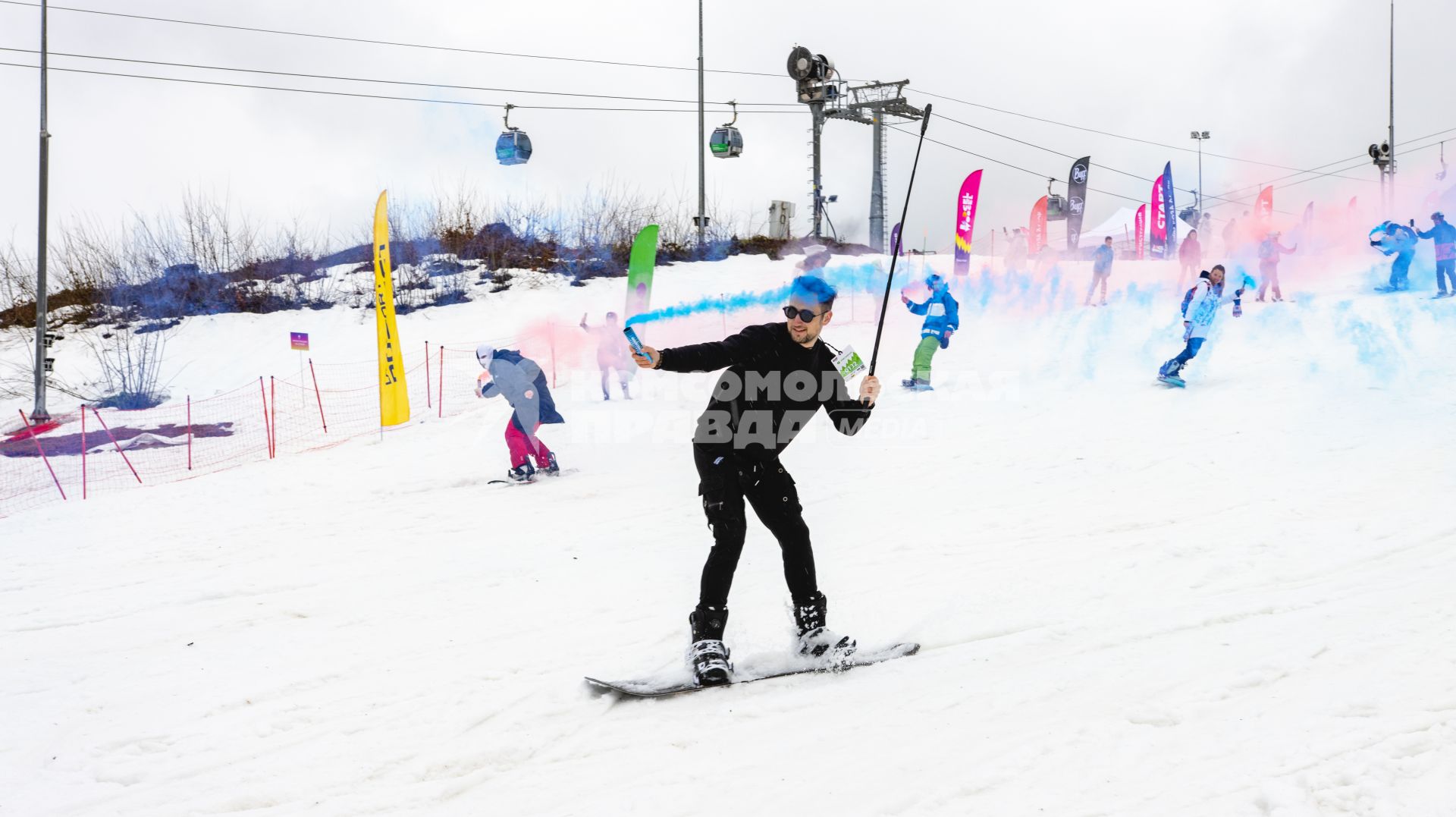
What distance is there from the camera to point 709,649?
386cm

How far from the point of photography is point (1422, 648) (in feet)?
12.7

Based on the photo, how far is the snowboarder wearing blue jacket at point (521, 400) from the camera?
31.8 ft

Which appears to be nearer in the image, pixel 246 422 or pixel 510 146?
pixel 246 422

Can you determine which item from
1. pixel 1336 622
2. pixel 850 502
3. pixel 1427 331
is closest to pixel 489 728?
pixel 1336 622

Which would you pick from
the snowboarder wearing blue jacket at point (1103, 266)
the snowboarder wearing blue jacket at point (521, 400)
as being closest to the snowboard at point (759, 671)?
the snowboarder wearing blue jacket at point (521, 400)

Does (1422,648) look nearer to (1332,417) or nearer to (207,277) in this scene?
(1332,417)

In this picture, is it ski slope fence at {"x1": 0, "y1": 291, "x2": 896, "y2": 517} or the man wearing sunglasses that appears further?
ski slope fence at {"x1": 0, "y1": 291, "x2": 896, "y2": 517}

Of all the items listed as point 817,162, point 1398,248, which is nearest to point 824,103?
point 817,162

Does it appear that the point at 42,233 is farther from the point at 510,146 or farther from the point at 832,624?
the point at 832,624

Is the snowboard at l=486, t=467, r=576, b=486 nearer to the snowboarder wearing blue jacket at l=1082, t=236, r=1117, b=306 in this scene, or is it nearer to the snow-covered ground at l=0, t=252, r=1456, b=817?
the snow-covered ground at l=0, t=252, r=1456, b=817

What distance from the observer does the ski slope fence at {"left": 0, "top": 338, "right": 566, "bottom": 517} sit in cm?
1288

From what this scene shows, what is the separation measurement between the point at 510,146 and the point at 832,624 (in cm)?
2100

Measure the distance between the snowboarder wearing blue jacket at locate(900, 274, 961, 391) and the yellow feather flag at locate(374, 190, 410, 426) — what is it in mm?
8090

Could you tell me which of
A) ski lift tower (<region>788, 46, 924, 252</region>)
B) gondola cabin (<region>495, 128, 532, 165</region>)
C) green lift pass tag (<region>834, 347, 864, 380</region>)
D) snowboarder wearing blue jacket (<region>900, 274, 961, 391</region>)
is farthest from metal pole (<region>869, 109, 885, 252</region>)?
green lift pass tag (<region>834, 347, 864, 380</region>)
